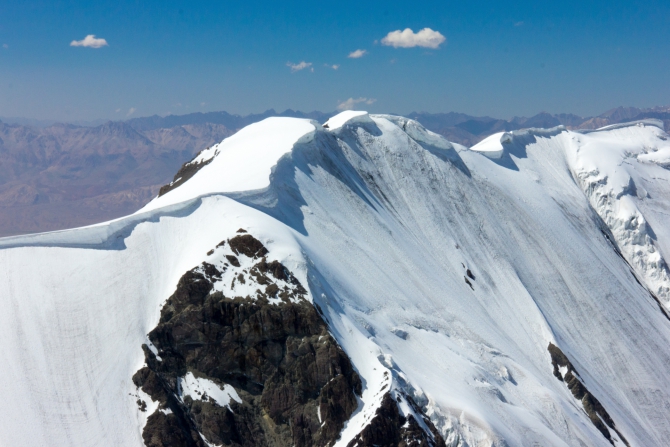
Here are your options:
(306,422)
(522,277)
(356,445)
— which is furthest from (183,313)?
(522,277)

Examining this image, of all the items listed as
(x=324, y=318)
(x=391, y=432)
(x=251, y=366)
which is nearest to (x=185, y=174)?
(x=324, y=318)

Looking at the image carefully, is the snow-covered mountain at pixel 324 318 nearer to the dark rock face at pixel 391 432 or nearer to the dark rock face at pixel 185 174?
the dark rock face at pixel 391 432

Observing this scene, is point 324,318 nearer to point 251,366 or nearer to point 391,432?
point 251,366

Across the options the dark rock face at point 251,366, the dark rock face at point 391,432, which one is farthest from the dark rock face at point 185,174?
the dark rock face at point 391,432

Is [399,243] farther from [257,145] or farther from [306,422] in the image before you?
[306,422]

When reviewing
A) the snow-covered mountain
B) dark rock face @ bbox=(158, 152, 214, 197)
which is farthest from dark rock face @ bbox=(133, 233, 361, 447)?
dark rock face @ bbox=(158, 152, 214, 197)

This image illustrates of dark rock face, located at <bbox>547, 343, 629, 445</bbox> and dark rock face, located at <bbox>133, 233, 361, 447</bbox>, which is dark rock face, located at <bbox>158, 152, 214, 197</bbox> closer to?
dark rock face, located at <bbox>133, 233, 361, 447</bbox>
